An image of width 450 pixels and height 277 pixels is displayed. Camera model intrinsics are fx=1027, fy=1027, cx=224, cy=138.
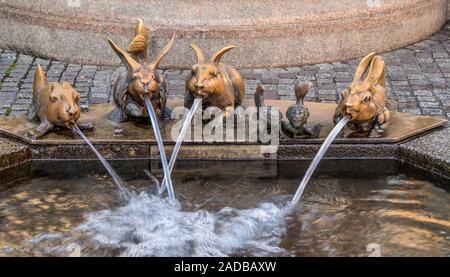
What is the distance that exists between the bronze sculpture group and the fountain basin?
12.3ft

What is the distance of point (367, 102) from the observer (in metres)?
5.52

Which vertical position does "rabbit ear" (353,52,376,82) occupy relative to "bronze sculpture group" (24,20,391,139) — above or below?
above

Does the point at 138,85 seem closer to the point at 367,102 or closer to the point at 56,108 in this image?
the point at 56,108

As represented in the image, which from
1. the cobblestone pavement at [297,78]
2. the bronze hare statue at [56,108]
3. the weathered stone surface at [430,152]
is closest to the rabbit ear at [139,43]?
the bronze hare statue at [56,108]

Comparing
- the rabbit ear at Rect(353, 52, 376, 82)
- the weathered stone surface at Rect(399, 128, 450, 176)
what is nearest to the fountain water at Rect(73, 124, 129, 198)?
the rabbit ear at Rect(353, 52, 376, 82)

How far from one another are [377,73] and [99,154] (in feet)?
5.21

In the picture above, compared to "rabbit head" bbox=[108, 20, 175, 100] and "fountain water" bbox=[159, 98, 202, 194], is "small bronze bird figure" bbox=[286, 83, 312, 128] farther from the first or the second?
"rabbit head" bbox=[108, 20, 175, 100]

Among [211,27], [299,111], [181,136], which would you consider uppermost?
[211,27]

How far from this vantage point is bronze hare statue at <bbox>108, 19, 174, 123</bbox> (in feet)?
18.6

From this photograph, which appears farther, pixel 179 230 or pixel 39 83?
pixel 39 83

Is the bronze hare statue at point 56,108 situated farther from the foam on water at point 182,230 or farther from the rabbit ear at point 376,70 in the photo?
the rabbit ear at point 376,70

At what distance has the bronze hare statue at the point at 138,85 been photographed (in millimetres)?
5660

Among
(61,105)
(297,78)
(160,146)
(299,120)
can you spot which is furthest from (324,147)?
(297,78)

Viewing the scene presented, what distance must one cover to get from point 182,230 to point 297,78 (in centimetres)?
463
